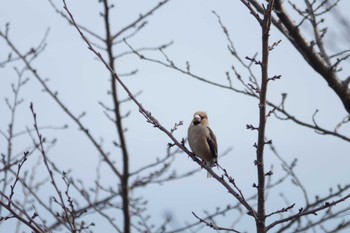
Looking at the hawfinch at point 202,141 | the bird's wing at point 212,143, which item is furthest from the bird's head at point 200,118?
the bird's wing at point 212,143

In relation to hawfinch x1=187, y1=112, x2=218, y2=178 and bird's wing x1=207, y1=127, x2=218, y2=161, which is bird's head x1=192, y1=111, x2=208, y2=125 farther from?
bird's wing x1=207, y1=127, x2=218, y2=161

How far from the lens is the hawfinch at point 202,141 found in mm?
5176

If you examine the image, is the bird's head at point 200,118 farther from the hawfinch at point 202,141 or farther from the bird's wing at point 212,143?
the bird's wing at point 212,143

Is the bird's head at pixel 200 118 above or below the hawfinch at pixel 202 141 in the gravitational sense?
above

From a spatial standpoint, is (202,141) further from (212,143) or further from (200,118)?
(200,118)

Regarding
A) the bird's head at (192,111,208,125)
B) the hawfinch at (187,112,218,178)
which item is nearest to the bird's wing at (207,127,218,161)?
the hawfinch at (187,112,218,178)

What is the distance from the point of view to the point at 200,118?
5469mm

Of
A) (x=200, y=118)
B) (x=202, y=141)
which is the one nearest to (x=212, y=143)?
(x=202, y=141)

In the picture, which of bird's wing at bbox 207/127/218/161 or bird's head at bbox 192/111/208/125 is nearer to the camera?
bird's wing at bbox 207/127/218/161

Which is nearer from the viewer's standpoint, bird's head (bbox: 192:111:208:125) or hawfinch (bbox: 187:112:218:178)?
hawfinch (bbox: 187:112:218:178)

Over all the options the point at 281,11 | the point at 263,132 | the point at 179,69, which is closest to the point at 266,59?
the point at 263,132

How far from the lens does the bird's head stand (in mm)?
5379

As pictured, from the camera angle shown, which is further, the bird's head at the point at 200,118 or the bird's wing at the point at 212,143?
the bird's head at the point at 200,118

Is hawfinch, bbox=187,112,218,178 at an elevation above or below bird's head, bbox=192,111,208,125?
below
